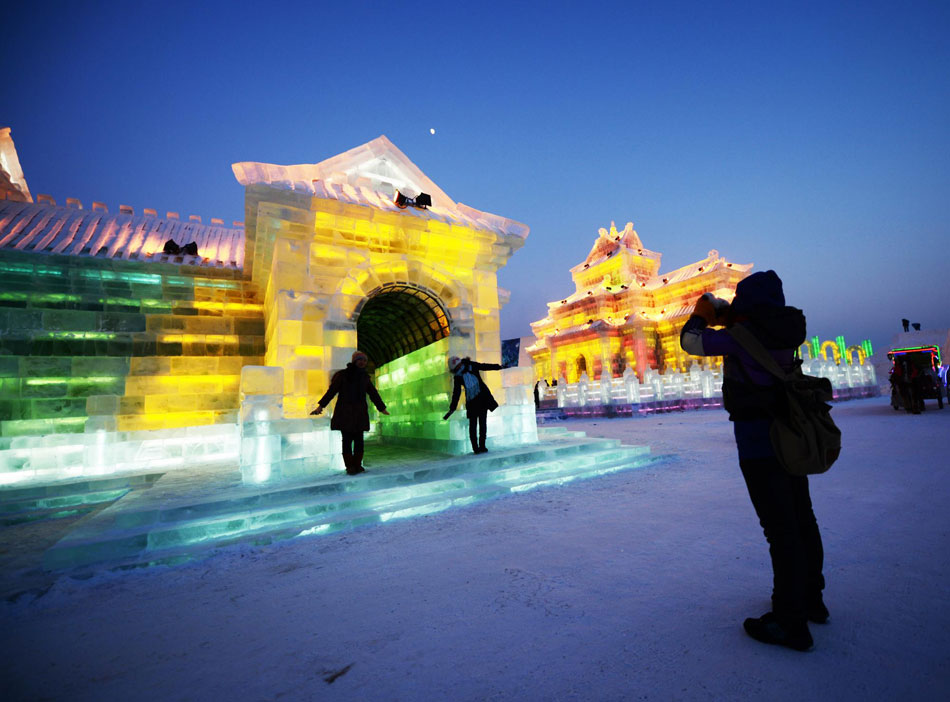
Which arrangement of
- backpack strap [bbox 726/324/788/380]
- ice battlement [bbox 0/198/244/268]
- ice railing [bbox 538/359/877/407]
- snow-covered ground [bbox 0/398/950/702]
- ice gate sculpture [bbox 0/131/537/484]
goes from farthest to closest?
ice railing [bbox 538/359/877/407], ice battlement [bbox 0/198/244/268], ice gate sculpture [bbox 0/131/537/484], backpack strap [bbox 726/324/788/380], snow-covered ground [bbox 0/398/950/702]

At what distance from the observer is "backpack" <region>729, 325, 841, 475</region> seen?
1.88m

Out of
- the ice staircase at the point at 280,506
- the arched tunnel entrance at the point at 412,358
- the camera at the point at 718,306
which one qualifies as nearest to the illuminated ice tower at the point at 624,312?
the arched tunnel entrance at the point at 412,358

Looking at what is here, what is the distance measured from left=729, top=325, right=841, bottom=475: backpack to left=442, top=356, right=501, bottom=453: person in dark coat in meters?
4.63

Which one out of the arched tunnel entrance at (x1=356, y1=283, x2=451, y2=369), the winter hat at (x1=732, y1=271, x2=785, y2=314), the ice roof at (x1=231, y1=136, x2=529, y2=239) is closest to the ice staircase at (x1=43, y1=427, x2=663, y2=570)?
the arched tunnel entrance at (x1=356, y1=283, x2=451, y2=369)

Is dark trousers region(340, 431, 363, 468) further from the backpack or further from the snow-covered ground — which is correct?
the backpack

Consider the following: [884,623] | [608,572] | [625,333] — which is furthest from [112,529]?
[625,333]

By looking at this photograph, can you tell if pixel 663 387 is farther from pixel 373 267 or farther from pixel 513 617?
pixel 513 617

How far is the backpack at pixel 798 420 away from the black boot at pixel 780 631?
2.22 feet

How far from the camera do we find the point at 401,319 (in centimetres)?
895

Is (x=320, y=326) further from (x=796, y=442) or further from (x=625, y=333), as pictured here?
(x=625, y=333)

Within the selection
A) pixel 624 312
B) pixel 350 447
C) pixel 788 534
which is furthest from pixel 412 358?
pixel 624 312

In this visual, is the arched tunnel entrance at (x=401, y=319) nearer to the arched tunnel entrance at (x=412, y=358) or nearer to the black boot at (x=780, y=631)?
the arched tunnel entrance at (x=412, y=358)

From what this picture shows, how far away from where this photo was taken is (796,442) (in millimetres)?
1894

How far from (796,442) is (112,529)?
17.8 ft
